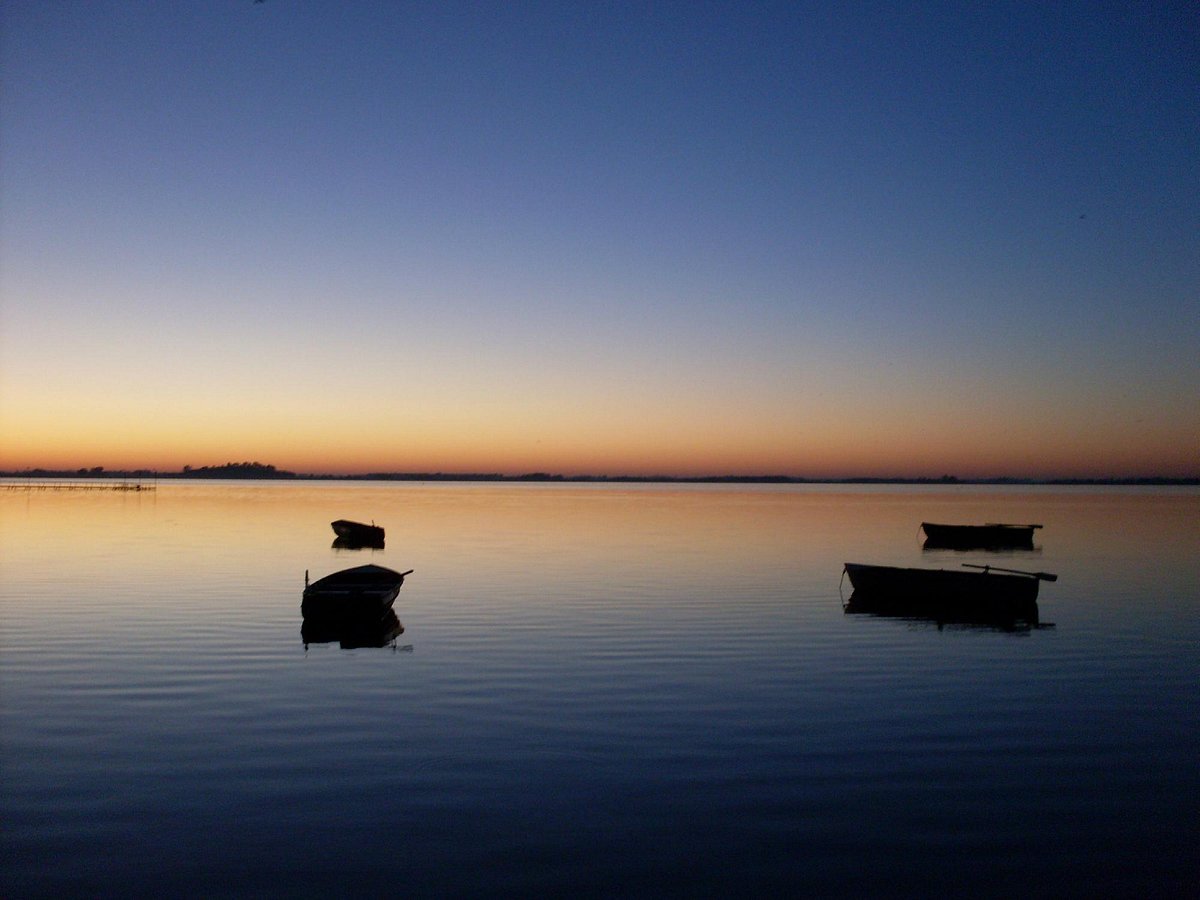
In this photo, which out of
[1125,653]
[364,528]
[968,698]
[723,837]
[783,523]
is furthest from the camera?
[783,523]

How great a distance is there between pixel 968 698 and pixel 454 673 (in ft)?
39.4

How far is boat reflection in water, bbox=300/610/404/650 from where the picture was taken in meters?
28.8

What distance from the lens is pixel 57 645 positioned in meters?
27.2

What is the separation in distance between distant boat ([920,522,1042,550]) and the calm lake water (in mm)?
34171

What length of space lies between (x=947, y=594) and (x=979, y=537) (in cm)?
4167

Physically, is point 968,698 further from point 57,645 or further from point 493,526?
point 493,526

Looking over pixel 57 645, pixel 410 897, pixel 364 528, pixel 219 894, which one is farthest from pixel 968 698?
pixel 364 528

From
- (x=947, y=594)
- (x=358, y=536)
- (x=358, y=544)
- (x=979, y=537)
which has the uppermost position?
(x=358, y=536)

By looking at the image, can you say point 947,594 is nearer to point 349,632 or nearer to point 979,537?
point 349,632

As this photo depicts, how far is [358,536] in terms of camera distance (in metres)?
67.5

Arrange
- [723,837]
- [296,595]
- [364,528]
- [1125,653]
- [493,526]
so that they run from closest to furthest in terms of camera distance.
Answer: [723,837], [1125,653], [296,595], [364,528], [493,526]

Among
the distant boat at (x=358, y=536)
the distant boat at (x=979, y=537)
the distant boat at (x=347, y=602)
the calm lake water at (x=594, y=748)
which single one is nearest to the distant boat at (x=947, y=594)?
the calm lake water at (x=594, y=748)

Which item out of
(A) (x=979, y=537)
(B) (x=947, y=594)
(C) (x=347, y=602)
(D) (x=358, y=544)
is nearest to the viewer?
(C) (x=347, y=602)

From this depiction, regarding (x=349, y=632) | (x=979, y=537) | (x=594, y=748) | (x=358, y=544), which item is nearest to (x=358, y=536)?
(x=358, y=544)
